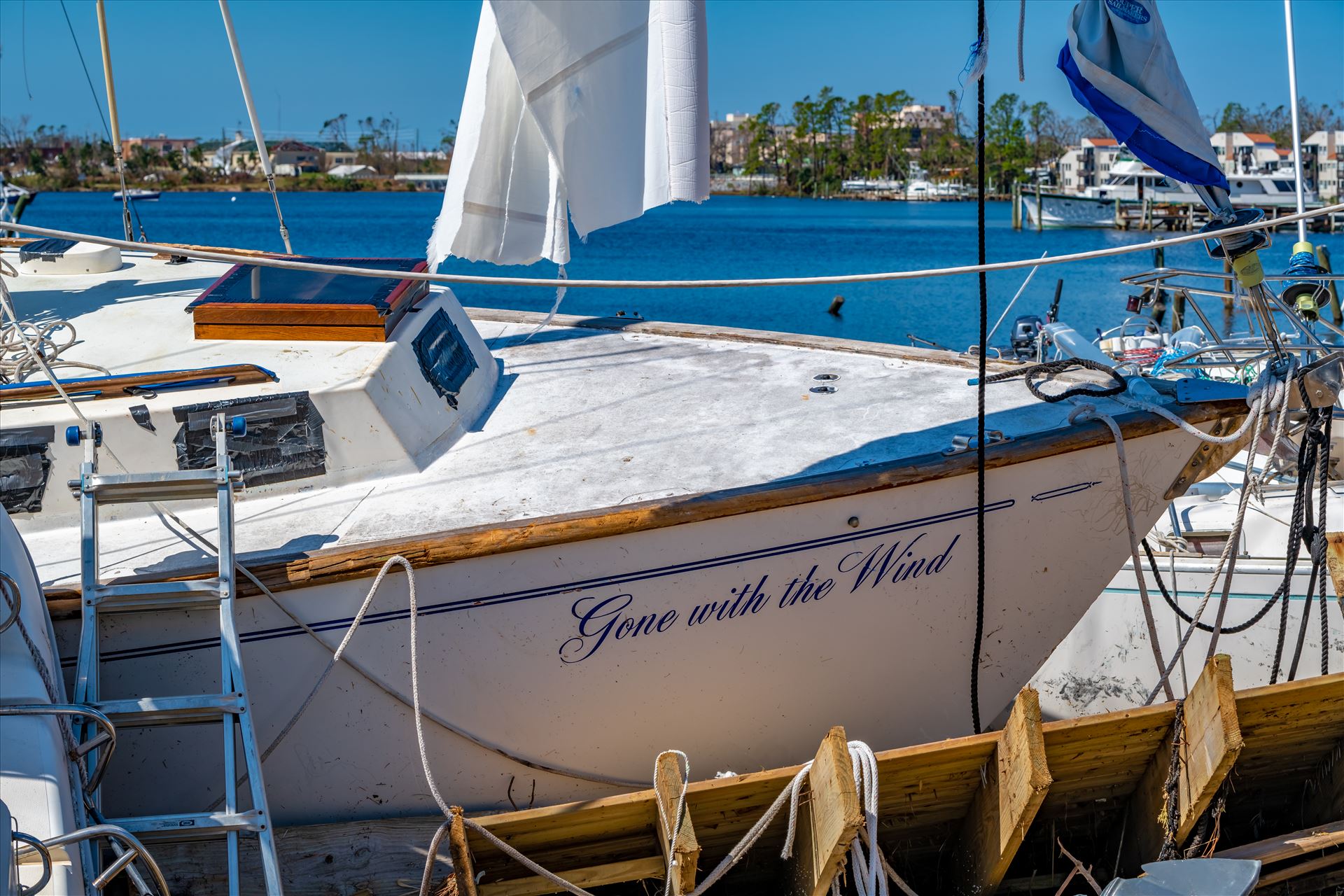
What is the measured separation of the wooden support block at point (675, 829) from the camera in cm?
381

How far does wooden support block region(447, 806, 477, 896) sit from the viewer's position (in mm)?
3795

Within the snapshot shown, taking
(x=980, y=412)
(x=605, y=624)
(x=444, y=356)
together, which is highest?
(x=444, y=356)

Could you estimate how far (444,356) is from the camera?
5.14 m

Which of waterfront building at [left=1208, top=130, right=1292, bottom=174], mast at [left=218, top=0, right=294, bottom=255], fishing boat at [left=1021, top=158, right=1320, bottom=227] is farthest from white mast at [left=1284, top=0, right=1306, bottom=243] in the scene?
waterfront building at [left=1208, top=130, right=1292, bottom=174]

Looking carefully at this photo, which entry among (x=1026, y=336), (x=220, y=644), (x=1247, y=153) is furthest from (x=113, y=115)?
(x=1247, y=153)

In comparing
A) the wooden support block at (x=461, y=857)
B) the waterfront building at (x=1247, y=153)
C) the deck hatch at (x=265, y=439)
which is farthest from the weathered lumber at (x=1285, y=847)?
the waterfront building at (x=1247, y=153)

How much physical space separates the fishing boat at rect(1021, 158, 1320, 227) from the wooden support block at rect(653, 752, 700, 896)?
5274cm

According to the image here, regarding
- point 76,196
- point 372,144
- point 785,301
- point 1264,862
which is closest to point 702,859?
point 1264,862

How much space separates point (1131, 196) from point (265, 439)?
6406 centimetres

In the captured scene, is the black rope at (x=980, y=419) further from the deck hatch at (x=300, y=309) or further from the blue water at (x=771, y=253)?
the blue water at (x=771, y=253)

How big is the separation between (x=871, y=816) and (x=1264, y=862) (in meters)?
1.61

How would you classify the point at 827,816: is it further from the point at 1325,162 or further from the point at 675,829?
the point at 1325,162

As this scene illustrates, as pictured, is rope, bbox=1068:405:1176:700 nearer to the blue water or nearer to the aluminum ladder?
the aluminum ladder

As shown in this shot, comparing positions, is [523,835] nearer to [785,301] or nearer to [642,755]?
[642,755]
